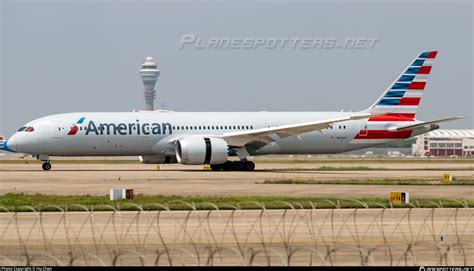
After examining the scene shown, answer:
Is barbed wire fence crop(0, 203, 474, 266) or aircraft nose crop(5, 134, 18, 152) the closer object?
barbed wire fence crop(0, 203, 474, 266)

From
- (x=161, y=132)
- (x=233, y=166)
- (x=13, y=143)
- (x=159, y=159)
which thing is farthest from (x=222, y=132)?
(x=13, y=143)

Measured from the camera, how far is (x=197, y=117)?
226 feet

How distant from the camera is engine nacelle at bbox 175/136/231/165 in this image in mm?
63438

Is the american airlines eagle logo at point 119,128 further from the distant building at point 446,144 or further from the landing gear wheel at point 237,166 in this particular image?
the distant building at point 446,144

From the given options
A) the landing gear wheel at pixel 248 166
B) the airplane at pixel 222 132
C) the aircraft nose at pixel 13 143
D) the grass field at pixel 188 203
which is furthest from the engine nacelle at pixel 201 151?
the grass field at pixel 188 203

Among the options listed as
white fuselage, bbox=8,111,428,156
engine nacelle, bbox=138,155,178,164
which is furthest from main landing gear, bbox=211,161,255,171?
engine nacelle, bbox=138,155,178,164

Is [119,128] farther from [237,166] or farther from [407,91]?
[407,91]

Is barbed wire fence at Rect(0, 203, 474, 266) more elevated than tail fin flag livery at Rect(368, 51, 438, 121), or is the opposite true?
tail fin flag livery at Rect(368, 51, 438, 121)

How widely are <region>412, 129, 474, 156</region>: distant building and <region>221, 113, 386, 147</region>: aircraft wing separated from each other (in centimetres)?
10825

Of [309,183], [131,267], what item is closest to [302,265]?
[131,267]

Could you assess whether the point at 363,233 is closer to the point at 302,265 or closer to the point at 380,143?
the point at 302,265

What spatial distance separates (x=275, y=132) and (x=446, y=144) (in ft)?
398

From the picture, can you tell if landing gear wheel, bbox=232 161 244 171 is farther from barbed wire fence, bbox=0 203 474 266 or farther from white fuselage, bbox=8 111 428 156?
barbed wire fence, bbox=0 203 474 266

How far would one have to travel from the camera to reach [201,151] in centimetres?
6359
